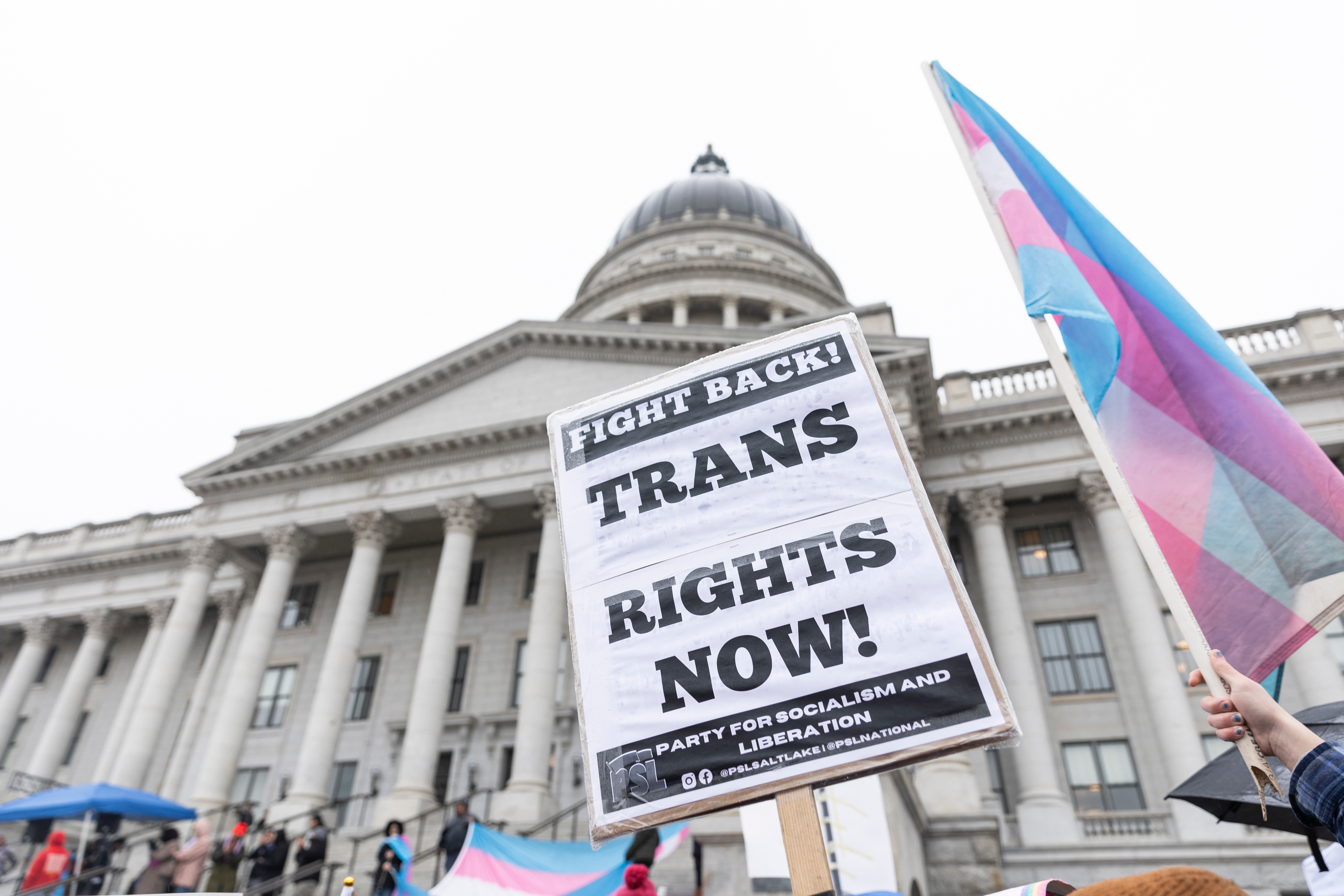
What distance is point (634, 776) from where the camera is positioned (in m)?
3.15

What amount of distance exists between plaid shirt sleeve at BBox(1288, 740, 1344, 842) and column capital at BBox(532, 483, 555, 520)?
833 inches

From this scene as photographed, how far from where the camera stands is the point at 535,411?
26.1 m

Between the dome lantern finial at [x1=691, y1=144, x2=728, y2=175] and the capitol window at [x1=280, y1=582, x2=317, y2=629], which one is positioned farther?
the dome lantern finial at [x1=691, y1=144, x2=728, y2=175]

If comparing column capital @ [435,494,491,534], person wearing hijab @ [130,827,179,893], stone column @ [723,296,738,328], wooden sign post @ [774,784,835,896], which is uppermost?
stone column @ [723,296,738,328]

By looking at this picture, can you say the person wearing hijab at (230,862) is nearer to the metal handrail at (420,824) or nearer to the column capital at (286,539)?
the metal handrail at (420,824)

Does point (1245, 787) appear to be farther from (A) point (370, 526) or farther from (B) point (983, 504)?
(A) point (370, 526)

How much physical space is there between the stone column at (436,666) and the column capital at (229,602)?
33.6 feet

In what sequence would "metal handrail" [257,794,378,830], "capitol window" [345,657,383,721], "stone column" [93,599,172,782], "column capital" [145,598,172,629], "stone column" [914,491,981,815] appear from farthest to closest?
1. "column capital" [145,598,172,629]
2. "stone column" [93,599,172,782]
3. "capitol window" [345,657,383,721]
4. "metal handrail" [257,794,378,830]
5. "stone column" [914,491,981,815]

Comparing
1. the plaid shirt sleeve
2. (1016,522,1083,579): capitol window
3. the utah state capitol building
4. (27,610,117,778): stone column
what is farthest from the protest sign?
(27,610,117,778): stone column

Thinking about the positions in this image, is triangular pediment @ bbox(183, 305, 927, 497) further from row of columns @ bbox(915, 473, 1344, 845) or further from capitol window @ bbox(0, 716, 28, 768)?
capitol window @ bbox(0, 716, 28, 768)

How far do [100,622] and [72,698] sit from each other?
10.5 feet

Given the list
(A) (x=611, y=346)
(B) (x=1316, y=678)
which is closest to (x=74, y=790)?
(A) (x=611, y=346)

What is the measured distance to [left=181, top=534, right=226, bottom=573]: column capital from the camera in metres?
27.7

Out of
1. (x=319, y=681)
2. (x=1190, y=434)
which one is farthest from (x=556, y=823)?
(x=1190, y=434)
